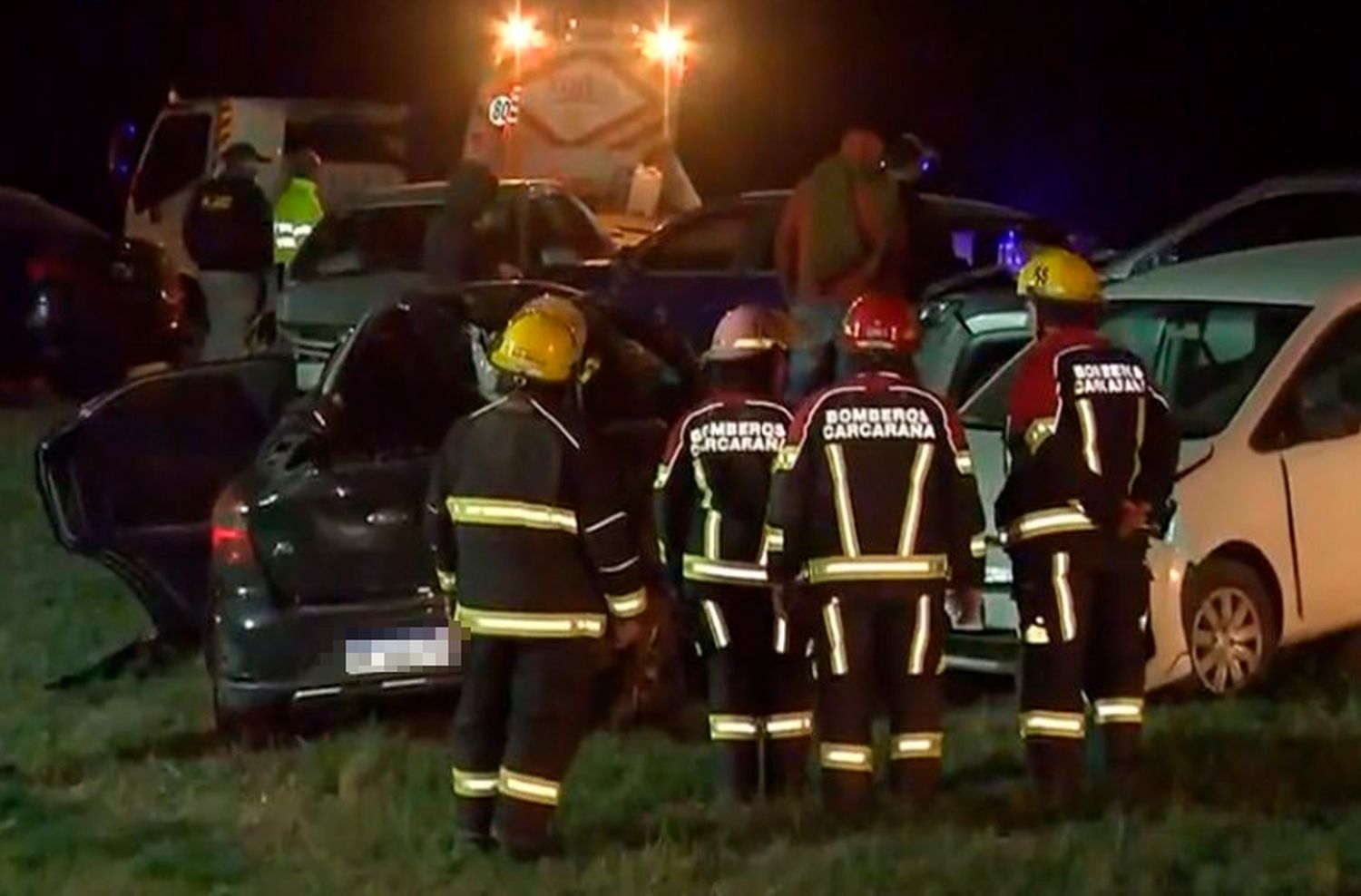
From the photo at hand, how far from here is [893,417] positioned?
770 centimetres

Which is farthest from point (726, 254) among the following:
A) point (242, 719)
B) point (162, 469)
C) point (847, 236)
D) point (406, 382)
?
point (242, 719)

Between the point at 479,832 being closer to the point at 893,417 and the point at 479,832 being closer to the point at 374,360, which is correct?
the point at 893,417

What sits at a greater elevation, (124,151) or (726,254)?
(124,151)

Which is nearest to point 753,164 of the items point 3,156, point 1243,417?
point 3,156

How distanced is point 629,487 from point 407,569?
73 centimetres

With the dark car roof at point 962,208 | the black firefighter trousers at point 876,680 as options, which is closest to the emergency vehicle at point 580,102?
the dark car roof at point 962,208

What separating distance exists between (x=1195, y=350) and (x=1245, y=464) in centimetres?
78

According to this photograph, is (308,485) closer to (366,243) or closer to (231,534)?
(231,534)

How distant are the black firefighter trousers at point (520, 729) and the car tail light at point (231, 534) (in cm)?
141

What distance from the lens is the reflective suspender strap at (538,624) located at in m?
7.44

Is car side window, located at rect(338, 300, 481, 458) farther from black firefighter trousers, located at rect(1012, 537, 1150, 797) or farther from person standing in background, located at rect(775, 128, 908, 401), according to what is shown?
person standing in background, located at rect(775, 128, 908, 401)

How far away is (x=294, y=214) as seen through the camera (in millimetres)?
17234

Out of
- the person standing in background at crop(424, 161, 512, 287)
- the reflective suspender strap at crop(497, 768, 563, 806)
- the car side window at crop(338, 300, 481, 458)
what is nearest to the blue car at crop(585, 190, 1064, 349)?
the person standing in background at crop(424, 161, 512, 287)

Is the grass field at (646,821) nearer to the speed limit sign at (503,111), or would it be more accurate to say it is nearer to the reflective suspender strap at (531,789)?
the reflective suspender strap at (531,789)
